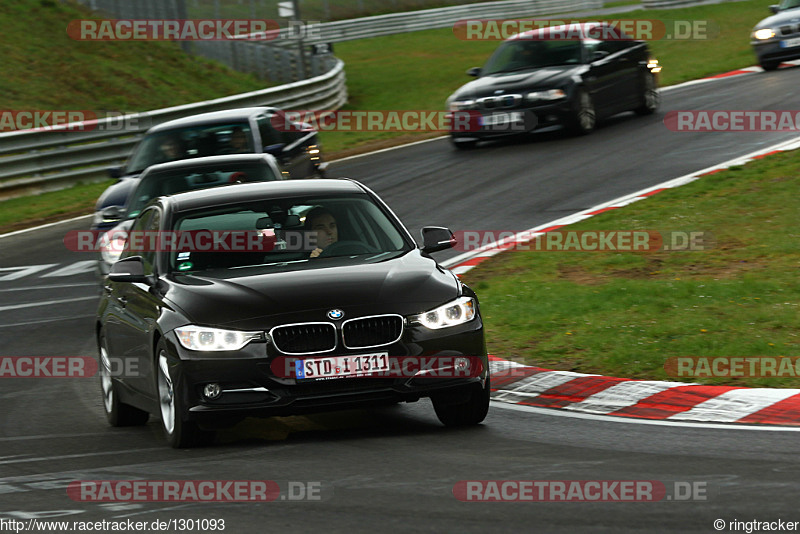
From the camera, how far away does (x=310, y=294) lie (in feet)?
24.8

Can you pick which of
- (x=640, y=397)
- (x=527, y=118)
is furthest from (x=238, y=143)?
(x=640, y=397)

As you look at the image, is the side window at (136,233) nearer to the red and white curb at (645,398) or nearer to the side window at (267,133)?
the red and white curb at (645,398)

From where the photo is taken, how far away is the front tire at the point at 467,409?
7.87 m

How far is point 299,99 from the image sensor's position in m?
29.8

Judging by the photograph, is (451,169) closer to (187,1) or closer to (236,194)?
(236,194)

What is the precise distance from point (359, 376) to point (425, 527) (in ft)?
6.22

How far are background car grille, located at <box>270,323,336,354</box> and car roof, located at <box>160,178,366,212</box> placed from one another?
1.56 metres

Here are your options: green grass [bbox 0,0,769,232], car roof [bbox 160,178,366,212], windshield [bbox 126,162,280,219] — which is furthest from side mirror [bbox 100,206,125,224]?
green grass [bbox 0,0,769,232]

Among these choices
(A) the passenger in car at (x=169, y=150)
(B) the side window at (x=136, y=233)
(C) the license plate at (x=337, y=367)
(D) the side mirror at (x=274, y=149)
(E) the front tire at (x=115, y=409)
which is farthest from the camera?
(D) the side mirror at (x=274, y=149)

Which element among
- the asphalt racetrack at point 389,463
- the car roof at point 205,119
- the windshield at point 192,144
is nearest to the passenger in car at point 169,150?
the windshield at point 192,144

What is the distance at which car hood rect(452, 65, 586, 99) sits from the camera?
21.3m

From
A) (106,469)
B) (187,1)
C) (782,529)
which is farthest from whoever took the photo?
(187,1)

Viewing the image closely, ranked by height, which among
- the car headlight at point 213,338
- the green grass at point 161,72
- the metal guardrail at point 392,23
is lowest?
the metal guardrail at point 392,23

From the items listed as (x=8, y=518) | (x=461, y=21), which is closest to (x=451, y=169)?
(x=8, y=518)
